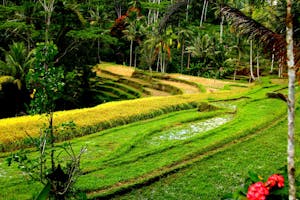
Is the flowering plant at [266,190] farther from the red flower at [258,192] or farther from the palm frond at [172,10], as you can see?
the palm frond at [172,10]

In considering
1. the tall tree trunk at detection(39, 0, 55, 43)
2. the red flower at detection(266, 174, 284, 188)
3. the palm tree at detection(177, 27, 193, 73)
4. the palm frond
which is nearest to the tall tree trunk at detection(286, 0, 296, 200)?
the red flower at detection(266, 174, 284, 188)

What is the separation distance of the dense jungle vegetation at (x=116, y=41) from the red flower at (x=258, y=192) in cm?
143

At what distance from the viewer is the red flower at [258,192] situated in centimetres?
442

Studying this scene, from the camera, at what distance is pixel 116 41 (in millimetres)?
17844

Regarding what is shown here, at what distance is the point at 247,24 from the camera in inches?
184

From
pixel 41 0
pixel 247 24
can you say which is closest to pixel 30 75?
pixel 247 24

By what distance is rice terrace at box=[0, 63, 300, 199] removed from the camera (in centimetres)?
656

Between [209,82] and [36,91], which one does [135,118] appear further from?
[209,82]

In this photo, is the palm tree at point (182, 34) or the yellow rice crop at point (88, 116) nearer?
the yellow rice crop at point (88, 116)

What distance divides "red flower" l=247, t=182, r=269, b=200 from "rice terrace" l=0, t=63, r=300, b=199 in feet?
5.83

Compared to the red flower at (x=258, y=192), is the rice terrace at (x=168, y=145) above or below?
below

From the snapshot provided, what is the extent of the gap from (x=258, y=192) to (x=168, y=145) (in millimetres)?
4451

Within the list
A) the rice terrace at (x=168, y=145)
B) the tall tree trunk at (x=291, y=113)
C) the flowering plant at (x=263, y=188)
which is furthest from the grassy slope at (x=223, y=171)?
the tall tree trunk at (x=291, y=113)

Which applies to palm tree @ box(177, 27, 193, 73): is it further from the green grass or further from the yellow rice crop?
the green grass
